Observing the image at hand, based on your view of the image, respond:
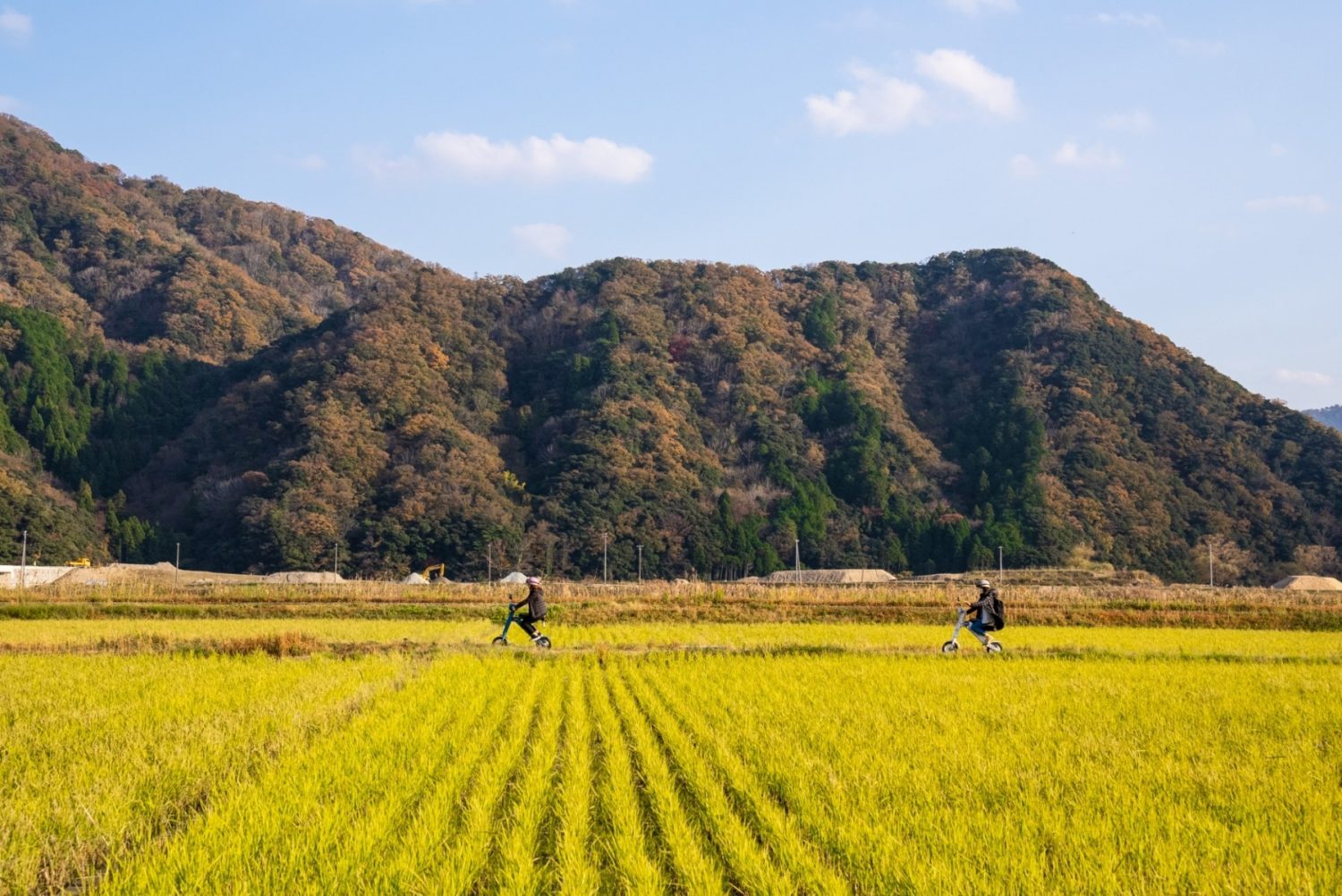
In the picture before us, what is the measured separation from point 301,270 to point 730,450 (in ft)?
197

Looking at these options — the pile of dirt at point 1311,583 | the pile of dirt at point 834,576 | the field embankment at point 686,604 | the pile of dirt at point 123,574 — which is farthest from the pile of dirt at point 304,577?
the pile of dirt at point 1311,583

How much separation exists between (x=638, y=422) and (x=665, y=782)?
197ft

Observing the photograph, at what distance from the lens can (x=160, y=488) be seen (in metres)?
67.1

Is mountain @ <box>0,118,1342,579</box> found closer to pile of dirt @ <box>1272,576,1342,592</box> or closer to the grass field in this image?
pile of dirt @ <box>1272,576,1342,592</box>

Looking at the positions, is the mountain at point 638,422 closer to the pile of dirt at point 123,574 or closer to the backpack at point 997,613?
the pile of dirt at point 123,574

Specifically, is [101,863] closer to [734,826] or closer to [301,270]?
[734,826]

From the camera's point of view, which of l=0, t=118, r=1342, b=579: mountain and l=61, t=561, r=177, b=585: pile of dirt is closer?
l=61, t=561, r=177, b=585: pile of dirt

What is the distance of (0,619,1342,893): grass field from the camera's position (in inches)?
178

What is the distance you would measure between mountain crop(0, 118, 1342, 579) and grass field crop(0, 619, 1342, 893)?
156 ft

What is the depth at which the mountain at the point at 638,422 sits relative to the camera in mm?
59781

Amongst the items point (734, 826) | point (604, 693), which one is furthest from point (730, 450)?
point (734, 826)

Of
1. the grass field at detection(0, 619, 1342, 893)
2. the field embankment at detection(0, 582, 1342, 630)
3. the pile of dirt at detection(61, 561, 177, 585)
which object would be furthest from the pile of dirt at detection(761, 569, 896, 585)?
the grass field at detection(0, 619, 1342, 893)

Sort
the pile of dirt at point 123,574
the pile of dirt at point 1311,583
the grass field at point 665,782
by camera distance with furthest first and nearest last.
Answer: the pile of dirt at point 1311,583 < the pile of dirt at point 123,574 < the grass field at point 665,782

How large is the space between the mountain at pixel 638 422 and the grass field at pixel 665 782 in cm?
4753
